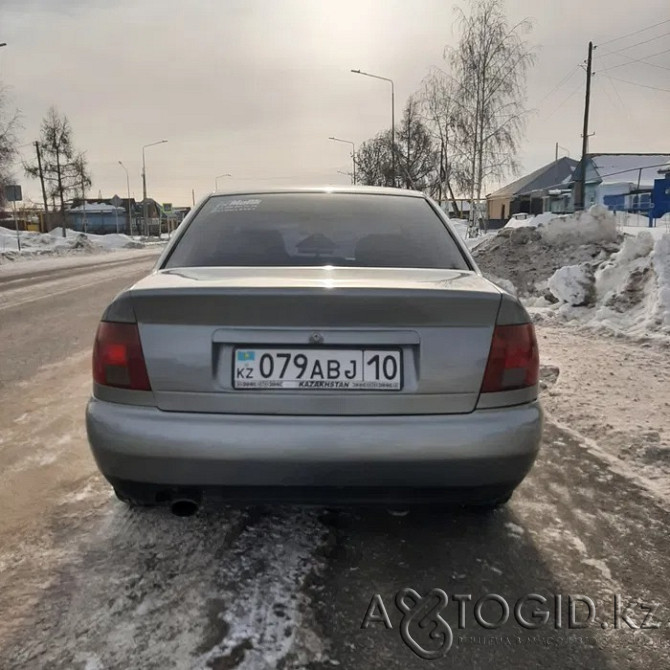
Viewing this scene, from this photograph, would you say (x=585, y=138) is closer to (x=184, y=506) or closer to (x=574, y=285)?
(x=574, y=285)

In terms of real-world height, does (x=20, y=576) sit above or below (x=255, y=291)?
below

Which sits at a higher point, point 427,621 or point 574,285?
point 574,285

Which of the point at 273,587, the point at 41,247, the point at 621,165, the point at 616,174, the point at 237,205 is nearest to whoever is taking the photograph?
the point at 273,587

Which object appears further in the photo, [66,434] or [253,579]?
[66,434]

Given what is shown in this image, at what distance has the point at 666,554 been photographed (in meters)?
2.47

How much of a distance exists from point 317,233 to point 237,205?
50 centimetres

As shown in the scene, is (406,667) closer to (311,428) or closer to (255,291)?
(311,428)

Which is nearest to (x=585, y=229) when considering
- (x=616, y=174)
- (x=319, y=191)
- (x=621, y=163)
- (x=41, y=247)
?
(x=319, y=191)

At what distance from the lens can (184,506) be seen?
2.25 m

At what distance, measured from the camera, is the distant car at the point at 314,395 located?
207 cm

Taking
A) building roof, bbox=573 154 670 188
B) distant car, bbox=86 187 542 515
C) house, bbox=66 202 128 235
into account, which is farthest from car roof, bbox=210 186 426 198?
house, bbox=66 202 128 235

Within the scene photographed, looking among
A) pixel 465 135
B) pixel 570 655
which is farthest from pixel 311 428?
pixel 465 135

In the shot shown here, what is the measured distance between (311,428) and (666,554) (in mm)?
1594

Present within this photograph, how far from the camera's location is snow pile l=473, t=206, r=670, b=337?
692 cm
